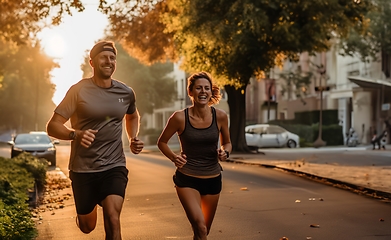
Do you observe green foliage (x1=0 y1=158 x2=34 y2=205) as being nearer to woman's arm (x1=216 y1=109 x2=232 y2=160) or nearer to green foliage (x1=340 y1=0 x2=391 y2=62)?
woman's arm (x1=216 y1=109 x2=232 y2=160)

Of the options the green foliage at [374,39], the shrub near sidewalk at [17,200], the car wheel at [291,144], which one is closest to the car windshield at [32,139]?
the shrub near sidewalk at [17,200]

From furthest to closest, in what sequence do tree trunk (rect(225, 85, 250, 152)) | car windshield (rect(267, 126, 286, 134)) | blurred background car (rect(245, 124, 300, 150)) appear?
car windshield (rect(267, 126, 286, 134)) < blurred background car (rect(245, 124, 300, 150)) < tree trunk (rect(225, 85, 250, 152))

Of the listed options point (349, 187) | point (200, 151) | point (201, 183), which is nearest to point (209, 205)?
point (201, 183)

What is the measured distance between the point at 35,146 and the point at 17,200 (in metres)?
19.2

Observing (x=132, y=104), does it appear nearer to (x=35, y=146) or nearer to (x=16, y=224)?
(x=16, y=224)

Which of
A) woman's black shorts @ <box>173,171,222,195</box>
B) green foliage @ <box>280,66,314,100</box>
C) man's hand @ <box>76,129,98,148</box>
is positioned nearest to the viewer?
man's hand @ <box>76,129,98,148</box>

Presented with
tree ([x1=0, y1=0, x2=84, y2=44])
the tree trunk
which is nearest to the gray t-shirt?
tree ([x1=0, y1=0, x2=84, y2=44])

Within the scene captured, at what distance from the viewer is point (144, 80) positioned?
7850 cm

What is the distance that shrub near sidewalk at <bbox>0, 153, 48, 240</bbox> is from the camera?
9078 mm

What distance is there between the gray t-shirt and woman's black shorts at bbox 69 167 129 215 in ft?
0.18

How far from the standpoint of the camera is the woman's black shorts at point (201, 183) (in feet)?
23.5

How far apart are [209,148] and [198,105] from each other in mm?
401

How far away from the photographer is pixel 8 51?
50.1 meters

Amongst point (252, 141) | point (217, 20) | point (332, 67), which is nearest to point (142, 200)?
point (217, 20)
